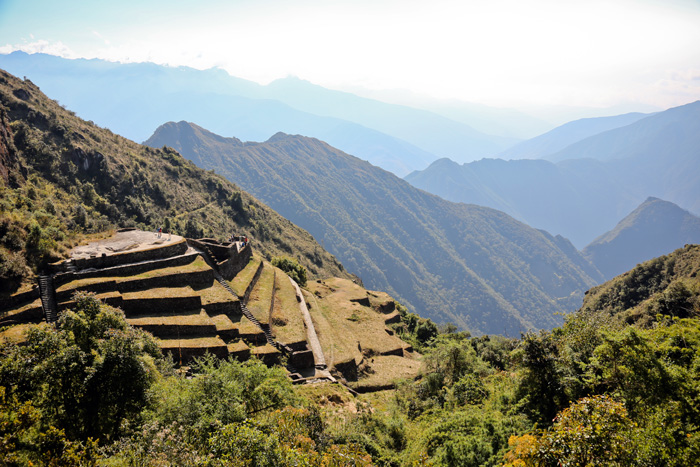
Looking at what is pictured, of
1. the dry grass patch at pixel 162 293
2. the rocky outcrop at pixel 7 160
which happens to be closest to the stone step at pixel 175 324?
the dry grass patch at pixel 162 293

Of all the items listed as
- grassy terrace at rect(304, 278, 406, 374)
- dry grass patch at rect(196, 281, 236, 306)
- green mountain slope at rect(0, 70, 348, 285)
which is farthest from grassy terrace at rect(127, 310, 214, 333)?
grassy terrace at rect(304, 278, 406, 374)

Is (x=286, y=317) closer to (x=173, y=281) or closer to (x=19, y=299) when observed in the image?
(x=173, y=281)

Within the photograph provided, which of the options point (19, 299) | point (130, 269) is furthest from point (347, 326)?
point (19, 299)

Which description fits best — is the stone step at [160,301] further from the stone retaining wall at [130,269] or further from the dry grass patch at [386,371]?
the dry grass patch at [386,371]

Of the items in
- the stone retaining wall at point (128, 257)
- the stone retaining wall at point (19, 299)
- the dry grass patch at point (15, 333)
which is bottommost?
the dry grass patch at point (15, 333)

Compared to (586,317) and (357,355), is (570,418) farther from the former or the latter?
(357,355)

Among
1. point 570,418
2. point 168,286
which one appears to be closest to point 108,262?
point 168,286
